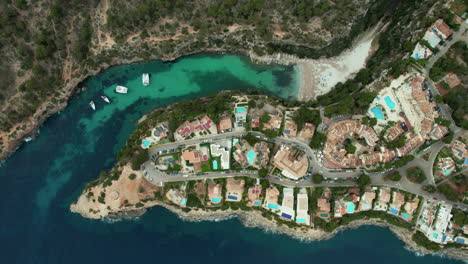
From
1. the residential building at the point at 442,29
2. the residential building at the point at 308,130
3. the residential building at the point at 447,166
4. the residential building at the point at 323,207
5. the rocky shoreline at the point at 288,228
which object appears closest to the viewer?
the residential building at the point at 442,29

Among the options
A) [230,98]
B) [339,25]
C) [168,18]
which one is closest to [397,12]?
[339,25]

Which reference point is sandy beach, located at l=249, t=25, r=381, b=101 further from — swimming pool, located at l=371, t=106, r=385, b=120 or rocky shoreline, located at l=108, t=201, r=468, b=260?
rocky shoreline, located at l=108, t=201, r=468, b=260

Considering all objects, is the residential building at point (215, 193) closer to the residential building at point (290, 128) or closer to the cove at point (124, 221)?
the cove at point (124, 221)

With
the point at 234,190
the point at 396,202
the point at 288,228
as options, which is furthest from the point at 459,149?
the point at 234,190

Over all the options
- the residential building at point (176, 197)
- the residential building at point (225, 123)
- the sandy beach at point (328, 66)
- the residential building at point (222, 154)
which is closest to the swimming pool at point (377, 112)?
the sandy beach at point (328, 66)

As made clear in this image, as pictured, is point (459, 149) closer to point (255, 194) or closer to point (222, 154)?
point (255, 194)

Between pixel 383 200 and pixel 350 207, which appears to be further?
pixel 350 207

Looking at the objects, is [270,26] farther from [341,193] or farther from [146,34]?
[341,193]

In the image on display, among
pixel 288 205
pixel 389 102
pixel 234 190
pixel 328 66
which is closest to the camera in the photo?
pixel 389 102
